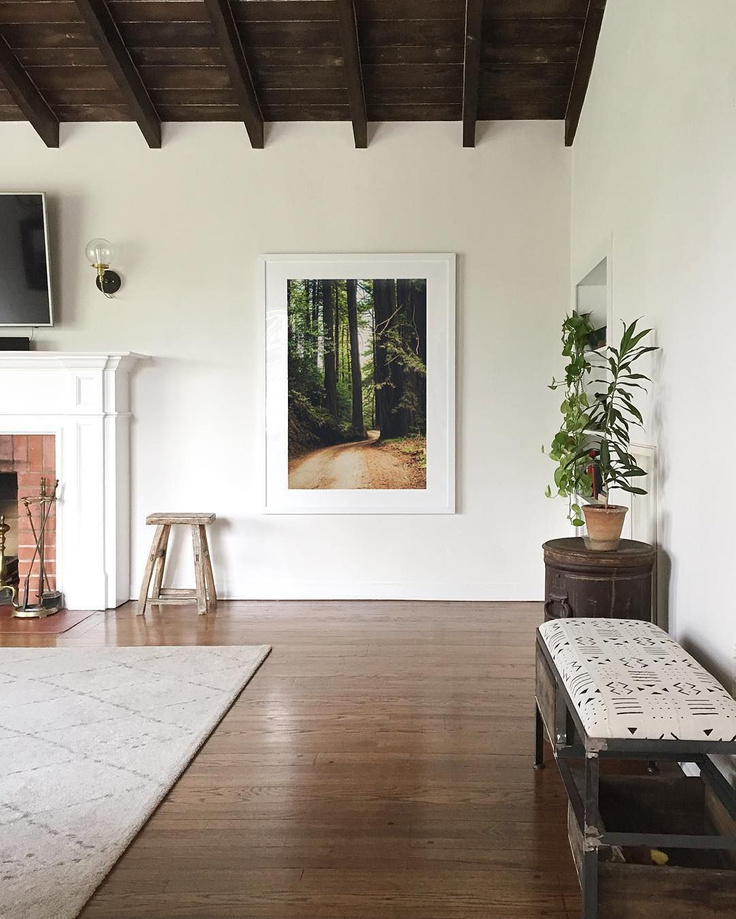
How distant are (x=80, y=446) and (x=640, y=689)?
379cm

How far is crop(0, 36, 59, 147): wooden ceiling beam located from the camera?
4.47m

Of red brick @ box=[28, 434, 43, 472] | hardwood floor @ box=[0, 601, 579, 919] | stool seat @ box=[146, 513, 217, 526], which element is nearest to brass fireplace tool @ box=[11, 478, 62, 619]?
red brick @ box=[28, 434, 43, 472]

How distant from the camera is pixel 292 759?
2.76 metres

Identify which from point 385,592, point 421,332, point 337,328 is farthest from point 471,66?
point 385,592

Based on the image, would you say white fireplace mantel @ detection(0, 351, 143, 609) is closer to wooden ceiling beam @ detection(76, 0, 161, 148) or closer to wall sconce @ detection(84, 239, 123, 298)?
wall sconce @ detection(84, 239, 123, 298)

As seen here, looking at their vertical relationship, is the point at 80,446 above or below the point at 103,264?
below

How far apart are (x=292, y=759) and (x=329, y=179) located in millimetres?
3528

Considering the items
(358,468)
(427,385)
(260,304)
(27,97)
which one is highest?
(27,97)

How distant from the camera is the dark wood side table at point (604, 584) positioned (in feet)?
9.29

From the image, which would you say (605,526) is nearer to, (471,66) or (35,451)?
(471,66)

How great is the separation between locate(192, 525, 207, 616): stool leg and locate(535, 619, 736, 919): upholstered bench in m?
2.92

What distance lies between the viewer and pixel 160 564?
16.3ft

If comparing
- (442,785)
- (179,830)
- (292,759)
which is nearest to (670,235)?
(442,785)

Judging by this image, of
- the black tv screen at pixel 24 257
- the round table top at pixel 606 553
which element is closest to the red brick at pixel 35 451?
the black tv screen at pixel 24 257
